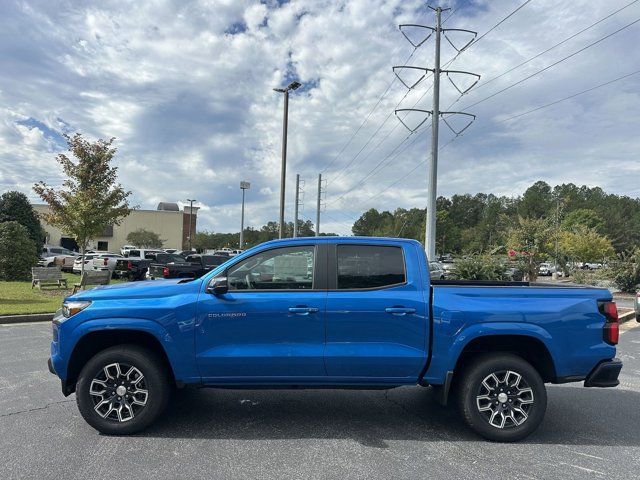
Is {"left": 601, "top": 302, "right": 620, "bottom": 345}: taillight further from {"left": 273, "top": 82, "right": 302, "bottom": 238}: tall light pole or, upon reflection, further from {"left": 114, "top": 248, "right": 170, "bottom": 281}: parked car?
{"left": 114, "top": 248, "right": 170, "bottom": 281}: parked car

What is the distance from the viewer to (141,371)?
4.32 metres

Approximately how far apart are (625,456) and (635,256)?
22.9 m

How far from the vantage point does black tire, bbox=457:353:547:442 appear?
14.3ft

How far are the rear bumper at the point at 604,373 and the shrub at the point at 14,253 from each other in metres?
22.6

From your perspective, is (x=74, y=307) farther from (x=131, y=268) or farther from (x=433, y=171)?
(x=131, y=268)

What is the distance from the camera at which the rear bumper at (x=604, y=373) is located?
4.39 metres

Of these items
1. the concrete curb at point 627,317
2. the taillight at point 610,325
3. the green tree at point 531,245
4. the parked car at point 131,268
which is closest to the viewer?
the taillight at point 610,325

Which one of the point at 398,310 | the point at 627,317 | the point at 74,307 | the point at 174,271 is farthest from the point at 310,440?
the point at 174,271

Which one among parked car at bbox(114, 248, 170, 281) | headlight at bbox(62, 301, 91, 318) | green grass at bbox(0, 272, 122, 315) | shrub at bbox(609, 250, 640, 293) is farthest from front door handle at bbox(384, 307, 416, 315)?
shrub at bbox(609, 250, 640, 293)

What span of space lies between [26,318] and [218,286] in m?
9.38

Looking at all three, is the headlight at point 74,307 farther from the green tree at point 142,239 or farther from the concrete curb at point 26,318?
the green tree at point 142,239

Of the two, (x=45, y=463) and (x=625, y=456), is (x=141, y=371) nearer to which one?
(x=45, y=463)

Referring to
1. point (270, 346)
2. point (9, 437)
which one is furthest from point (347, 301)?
point (9, 437)

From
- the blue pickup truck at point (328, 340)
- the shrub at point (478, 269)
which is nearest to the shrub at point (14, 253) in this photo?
the shrub at point (478, 269)
